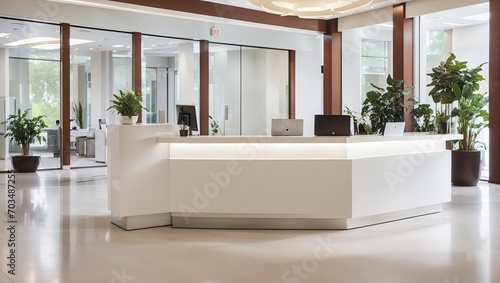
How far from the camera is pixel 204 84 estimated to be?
14.6 metres

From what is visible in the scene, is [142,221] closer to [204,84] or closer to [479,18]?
[204,84]

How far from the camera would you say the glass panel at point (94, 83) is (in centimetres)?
1372

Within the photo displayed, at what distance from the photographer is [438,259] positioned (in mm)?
5031

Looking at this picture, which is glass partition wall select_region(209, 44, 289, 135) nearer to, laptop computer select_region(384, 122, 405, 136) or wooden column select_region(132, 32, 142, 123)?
wooden column select_region(132, 32, 142, 123)

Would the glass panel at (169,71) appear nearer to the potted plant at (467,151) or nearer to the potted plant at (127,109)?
the potted plant at (467,151)

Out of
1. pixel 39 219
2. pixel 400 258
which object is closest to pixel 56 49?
pixel 39 219

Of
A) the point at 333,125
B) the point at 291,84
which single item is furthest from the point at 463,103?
the point at 291,84

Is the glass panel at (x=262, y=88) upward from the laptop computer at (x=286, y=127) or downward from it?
upward

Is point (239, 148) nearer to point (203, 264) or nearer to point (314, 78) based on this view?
point (203, 264)

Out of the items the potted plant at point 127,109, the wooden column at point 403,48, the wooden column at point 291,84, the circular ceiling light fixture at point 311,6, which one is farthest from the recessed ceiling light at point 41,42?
the wooden column at point 403,48

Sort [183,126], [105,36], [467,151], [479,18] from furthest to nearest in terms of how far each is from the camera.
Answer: [105,36] → [479,18] → [467,151] → [183,126]

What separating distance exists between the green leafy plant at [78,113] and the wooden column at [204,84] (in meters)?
3.20

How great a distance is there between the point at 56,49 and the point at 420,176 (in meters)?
9.38

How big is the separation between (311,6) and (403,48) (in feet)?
16.2
